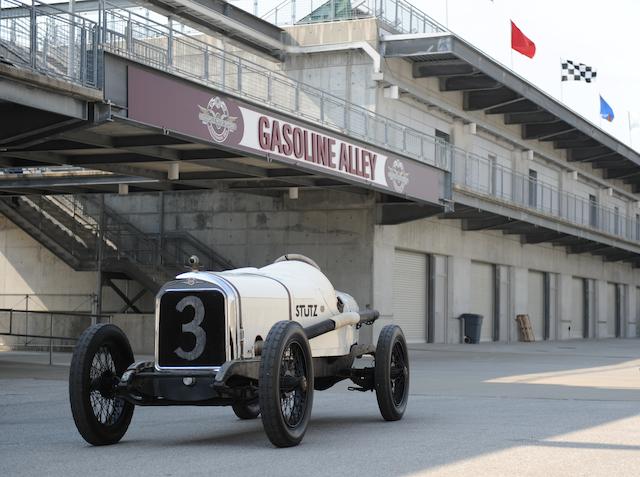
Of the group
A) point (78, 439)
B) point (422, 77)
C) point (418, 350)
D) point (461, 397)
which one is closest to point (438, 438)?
point (78, 439)

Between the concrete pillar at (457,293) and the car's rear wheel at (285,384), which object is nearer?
the car's rear wheel at (285,384)

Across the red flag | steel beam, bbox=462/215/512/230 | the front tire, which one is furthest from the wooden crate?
the front tire

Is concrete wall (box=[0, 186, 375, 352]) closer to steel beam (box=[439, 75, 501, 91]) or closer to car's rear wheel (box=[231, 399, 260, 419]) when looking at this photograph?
steel beam (box=[439, 75, 501, 91])

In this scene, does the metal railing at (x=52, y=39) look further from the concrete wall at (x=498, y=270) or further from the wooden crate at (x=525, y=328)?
the wooden crate at (x=525, y=328)

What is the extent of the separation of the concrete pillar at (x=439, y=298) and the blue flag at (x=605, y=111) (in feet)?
65.7

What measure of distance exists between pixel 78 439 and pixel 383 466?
3.41m

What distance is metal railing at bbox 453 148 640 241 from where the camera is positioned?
3406cm

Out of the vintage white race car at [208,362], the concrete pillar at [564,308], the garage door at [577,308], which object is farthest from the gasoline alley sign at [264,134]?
the garage door at [577,308]

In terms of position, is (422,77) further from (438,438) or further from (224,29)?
(438,438)

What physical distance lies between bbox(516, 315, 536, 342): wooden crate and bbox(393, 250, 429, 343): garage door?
7848 mm

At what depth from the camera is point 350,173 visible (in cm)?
2419

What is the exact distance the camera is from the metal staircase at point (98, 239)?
2994cm

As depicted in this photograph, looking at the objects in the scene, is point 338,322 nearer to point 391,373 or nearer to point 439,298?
point 391,373

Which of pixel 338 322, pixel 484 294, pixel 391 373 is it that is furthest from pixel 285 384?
pixel 484 294
